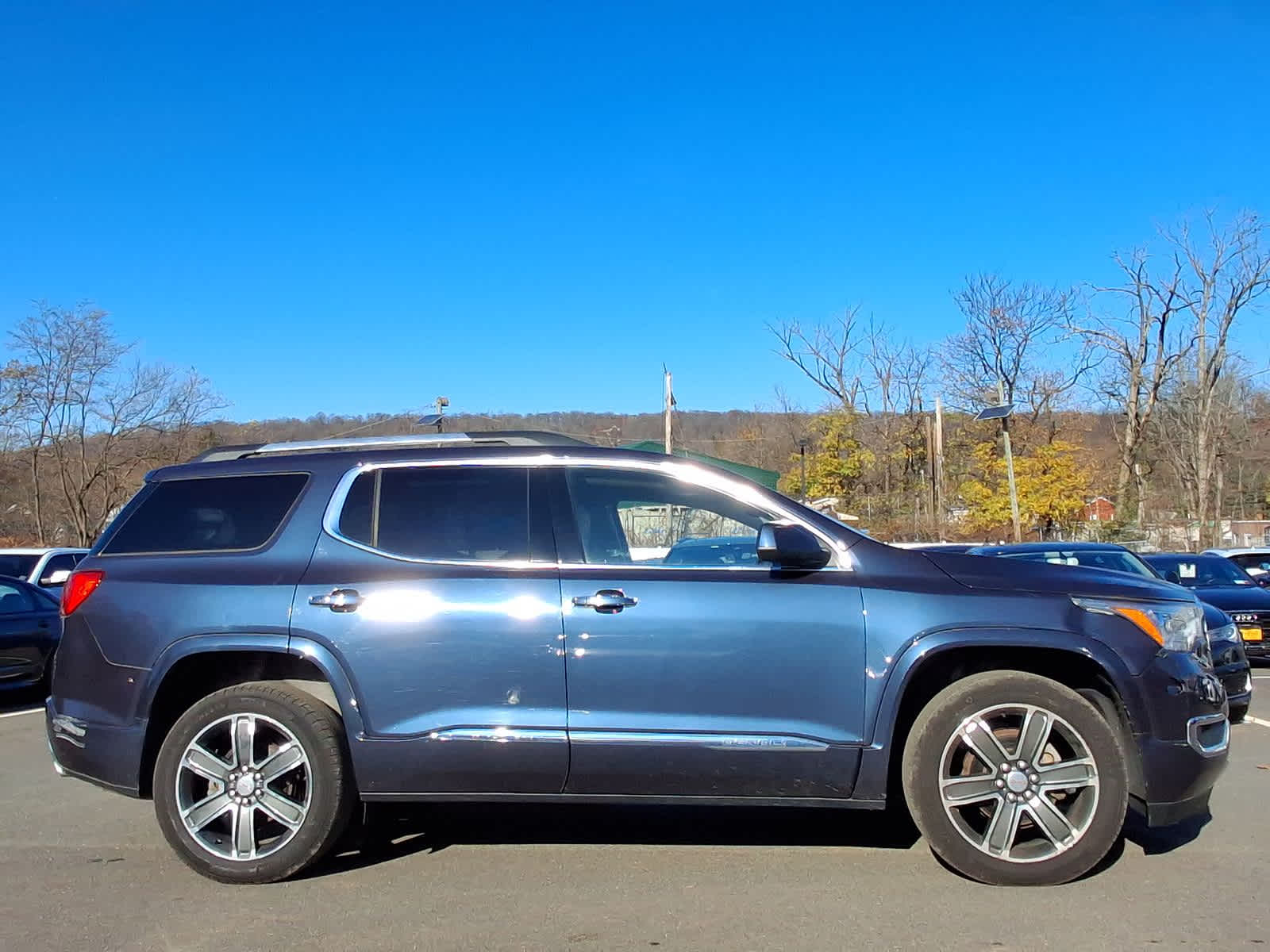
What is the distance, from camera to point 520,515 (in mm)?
4488

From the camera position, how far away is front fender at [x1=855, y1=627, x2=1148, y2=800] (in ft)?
13.4

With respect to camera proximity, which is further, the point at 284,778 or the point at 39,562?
the point at 39,562

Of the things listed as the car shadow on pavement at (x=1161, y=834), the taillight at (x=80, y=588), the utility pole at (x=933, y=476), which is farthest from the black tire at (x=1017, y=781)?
the utility pole at (x=933, y=476)

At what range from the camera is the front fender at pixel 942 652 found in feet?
13.4

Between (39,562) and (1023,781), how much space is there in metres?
17.6

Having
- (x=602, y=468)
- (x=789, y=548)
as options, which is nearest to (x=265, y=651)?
(x=602, y=468)

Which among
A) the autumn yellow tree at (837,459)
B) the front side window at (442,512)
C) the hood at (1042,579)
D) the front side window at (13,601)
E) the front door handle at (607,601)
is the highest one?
the autumn yellow tree at (837,459)

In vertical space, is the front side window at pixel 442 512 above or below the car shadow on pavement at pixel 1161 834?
above

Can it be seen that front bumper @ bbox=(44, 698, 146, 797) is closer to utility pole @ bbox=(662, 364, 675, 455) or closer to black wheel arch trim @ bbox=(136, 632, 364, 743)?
black wheel arch trim @ bbox=(136, 632, 364, 743)

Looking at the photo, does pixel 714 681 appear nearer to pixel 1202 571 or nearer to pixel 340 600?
pixel 340 600

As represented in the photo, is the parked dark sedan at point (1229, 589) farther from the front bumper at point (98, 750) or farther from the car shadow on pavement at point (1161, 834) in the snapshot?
the front bumper at point (98, 750)

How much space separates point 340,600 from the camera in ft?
14.1

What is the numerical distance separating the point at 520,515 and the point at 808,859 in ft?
6.82

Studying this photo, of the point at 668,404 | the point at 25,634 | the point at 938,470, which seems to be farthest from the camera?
the point at 938,470
